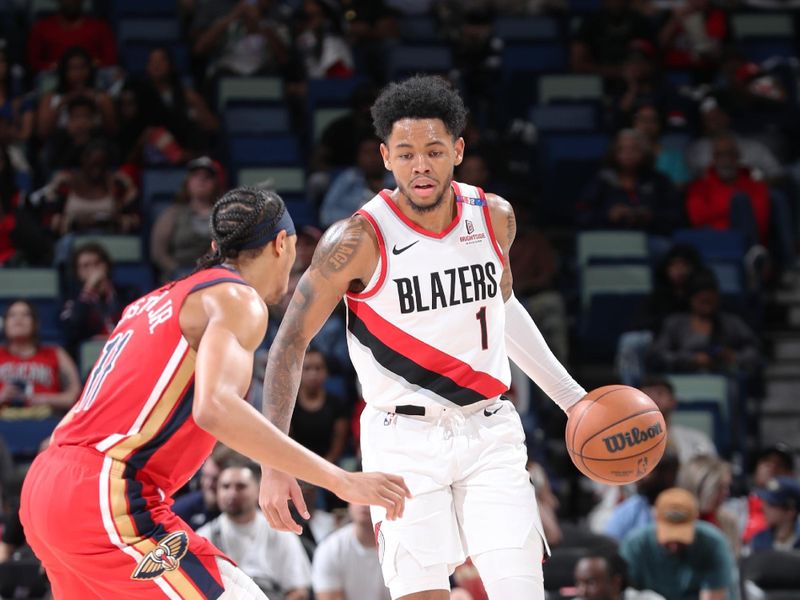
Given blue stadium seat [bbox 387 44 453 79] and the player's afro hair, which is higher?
blue stadium seat [bbox 387 44 453 79]

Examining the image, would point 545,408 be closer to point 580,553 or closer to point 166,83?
point 580,553

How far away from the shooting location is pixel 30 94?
41.0ft

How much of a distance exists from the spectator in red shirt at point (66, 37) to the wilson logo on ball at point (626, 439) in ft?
29.4

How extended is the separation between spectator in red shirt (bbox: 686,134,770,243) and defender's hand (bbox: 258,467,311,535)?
8.12 meters

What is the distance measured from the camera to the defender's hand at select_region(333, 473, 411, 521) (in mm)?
4023

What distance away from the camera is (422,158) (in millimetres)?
4855

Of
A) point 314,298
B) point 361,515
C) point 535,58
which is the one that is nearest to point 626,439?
point 314,298

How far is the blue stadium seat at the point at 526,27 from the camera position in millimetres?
13508

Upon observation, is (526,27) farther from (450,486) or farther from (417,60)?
(450,486)

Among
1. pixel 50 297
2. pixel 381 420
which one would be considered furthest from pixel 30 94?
pixel 381 420

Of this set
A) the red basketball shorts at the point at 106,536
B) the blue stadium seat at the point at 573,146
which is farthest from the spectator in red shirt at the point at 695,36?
the red basketball shorts at the point at 106,536

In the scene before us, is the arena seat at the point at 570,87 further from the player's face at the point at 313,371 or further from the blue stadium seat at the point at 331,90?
the player's face at the point at 313,371

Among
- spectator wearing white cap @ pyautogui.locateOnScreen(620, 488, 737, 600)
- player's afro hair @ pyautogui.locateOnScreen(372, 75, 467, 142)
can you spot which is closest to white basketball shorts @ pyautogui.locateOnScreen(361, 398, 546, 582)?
player's afro hair @ pyautogui.locateOnScreen(372, 75, 467, 142)

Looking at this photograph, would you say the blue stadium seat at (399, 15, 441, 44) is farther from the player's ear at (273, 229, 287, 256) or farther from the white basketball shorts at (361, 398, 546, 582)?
the player's ear at (273, 229, 287, 256)
